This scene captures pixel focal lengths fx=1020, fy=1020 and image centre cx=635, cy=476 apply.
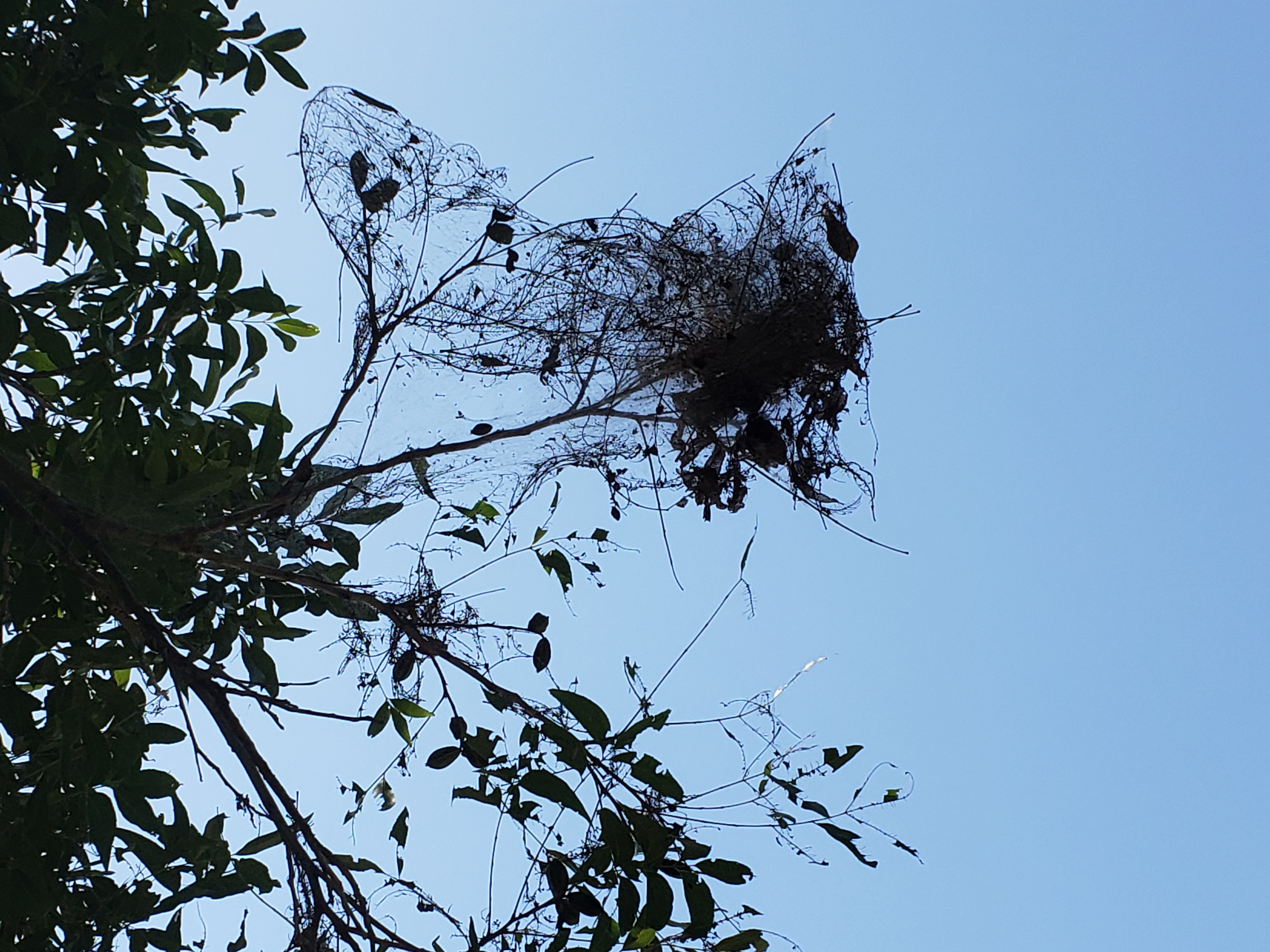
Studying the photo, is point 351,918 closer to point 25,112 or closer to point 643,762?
point 643,762

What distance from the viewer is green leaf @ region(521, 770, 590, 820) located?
163cm

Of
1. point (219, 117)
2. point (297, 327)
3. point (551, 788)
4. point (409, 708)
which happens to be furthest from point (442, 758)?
point (219, 117)

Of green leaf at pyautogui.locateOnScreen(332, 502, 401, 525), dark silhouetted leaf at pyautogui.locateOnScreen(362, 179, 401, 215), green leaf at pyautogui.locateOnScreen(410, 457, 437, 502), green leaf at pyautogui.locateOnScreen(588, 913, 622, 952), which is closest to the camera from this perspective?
green leaf at pyautogui.locateOnScreen(588, 913, 622, 952)

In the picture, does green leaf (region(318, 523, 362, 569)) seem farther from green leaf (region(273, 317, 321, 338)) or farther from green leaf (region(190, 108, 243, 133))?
green leaf (region(190, 108, 243, 133))

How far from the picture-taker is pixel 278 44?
2.37 meters

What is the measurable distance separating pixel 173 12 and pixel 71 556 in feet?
3.36

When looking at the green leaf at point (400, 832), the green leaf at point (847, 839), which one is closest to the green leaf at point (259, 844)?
the green leaf at point (400, 832)

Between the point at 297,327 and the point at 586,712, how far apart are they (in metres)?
1.42

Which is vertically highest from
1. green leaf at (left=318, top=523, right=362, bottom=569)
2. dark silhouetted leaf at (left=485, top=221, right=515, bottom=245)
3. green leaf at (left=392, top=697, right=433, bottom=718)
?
dark silhouetted leaf at (left=485, top=221, right=515, bottom=245)

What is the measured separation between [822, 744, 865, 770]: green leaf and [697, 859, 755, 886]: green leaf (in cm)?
39

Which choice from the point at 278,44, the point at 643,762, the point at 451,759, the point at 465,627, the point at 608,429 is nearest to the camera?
the point at 643,762

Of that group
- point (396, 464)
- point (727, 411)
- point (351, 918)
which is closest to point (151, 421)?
point (396, 464)

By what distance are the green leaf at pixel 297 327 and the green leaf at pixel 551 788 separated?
144 cm

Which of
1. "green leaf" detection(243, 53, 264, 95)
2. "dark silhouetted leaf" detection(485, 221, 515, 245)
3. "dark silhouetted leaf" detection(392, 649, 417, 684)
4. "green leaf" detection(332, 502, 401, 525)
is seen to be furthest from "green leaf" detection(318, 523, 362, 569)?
"green leaf" detection(243, 53, 264, 95)
